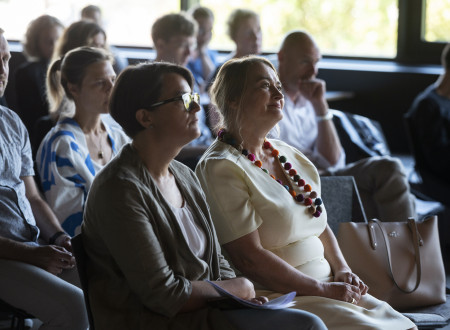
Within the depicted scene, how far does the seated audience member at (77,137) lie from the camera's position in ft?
9.09

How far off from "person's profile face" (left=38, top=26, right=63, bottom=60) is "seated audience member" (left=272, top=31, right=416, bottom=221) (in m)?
1.71

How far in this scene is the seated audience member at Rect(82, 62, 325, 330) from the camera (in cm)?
180

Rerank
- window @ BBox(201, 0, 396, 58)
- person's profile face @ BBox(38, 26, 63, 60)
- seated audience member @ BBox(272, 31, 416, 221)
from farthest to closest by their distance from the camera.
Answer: window @ BBox(201, 0, 396, 58)
person's profile face @ BBox(38, 26, 63, 60)
seated audience member @ BBox(272, 31, 416, 221)

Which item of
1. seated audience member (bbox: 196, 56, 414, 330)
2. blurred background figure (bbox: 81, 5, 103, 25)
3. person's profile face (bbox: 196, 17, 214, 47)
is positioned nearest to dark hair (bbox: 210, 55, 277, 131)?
seated audience member (bbox: 196, 56, 414, 330)

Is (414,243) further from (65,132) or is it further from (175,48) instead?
(175,48)

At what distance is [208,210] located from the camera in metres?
2.07

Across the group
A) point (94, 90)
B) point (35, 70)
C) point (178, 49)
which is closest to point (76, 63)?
point (94, 90)

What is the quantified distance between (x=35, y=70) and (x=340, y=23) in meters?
3.18

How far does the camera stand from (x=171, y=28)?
14.6 feet

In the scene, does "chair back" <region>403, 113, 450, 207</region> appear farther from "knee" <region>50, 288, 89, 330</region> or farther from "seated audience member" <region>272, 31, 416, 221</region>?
"knee" <region>50, 288, 89, 330</region>

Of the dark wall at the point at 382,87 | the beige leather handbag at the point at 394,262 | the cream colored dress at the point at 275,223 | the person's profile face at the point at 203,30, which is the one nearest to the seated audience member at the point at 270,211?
the cream colored dress at the point at 275,223

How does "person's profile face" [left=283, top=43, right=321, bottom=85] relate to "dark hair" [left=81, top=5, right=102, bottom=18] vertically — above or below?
below

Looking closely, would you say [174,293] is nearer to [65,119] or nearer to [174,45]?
[65,119]

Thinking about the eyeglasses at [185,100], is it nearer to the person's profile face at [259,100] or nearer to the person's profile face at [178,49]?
the person's profile face at [259,100]
